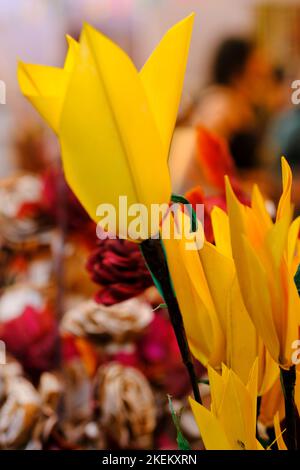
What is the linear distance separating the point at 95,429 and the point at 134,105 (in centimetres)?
40

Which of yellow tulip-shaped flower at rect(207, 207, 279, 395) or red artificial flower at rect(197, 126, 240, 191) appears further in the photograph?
red artificial flower at rect(197, 126, 240, 191)

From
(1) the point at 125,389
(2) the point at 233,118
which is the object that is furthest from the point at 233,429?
(2) the point at 233,118

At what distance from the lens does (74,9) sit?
97 centimetres

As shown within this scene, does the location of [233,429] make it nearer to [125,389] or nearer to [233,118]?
[125,389]

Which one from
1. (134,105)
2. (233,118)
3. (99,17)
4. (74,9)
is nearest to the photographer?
(134,105)

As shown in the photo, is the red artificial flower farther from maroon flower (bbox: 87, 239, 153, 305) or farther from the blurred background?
maroon flower (bbox: 87, 239, 153, 305)

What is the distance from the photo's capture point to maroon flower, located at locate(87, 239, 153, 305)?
1.51 feet

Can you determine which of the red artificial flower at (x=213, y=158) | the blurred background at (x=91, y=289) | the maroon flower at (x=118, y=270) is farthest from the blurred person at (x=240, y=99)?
the maroon flower at (x=118, y=270)

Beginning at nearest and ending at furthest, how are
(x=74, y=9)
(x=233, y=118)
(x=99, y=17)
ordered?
(x=99, y=17), (x=74, y=9), (x=233, y=118)

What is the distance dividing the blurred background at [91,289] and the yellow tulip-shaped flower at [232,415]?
8 centimetres

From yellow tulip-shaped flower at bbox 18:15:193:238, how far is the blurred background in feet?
0.12

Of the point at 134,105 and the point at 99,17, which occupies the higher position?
the point at 99,17

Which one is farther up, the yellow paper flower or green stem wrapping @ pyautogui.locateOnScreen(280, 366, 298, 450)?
the yellow paper flower

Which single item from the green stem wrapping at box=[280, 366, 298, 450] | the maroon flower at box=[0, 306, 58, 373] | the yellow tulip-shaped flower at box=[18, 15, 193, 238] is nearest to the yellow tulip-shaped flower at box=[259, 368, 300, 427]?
the green stem wrapping at box=[280, 366, 298, 450]
